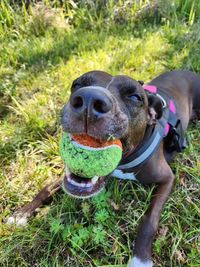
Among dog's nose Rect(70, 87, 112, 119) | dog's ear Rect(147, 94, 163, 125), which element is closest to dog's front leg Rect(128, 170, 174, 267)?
dog's ear Rect(147, 94, 163, 125)

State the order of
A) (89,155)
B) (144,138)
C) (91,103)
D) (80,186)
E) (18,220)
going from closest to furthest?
(91,103), (89,155), (80,186), (144,138), (18,220)

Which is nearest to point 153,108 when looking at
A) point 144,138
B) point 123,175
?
point 144,138

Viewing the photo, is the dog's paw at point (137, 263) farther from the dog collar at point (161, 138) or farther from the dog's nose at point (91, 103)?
the dog's nose at point (91, 103)

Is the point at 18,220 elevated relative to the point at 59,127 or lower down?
lower down

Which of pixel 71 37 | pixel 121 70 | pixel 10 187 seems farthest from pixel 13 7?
pixel 10 187

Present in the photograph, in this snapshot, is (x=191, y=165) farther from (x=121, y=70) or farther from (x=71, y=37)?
(x=71, y=37)

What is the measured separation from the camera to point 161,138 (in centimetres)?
301

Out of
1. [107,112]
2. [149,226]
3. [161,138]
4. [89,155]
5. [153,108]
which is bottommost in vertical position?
[149,226]

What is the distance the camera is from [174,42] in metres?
4.68

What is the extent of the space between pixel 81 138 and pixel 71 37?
2.78 m

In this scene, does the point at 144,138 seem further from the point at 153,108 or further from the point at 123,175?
the point at 123,175

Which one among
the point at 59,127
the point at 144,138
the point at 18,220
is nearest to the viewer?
the point at 144,138

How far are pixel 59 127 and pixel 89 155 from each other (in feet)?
4.83

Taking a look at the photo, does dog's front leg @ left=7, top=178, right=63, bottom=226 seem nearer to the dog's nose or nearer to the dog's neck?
the dog's neck
